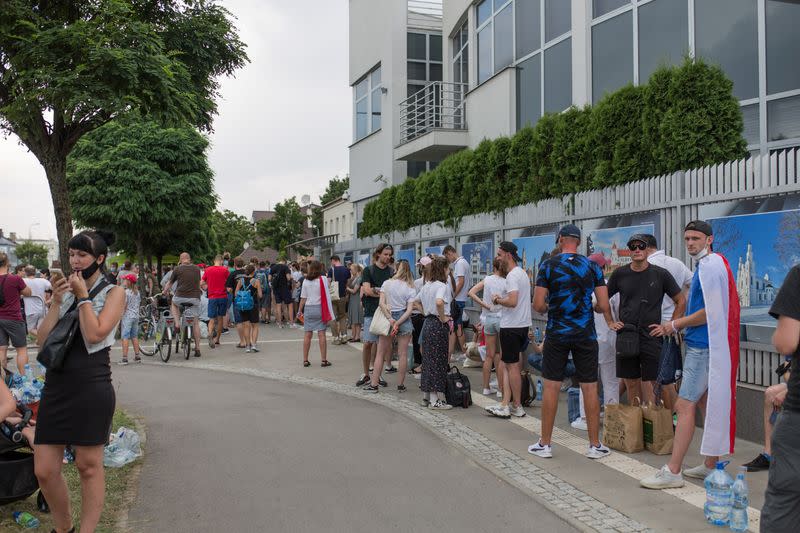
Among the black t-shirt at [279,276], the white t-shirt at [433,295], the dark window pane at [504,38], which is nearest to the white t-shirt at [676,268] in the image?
the white t-shirt at [433,295]

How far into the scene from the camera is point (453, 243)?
618 inches

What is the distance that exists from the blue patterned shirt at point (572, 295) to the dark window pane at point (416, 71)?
19541 millimetres

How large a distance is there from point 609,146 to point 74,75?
23.3 ft

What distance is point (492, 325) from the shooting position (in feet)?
30.3

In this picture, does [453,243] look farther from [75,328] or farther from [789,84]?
[75,328]

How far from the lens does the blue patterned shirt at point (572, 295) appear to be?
252 inches

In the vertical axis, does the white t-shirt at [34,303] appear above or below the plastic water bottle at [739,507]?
above

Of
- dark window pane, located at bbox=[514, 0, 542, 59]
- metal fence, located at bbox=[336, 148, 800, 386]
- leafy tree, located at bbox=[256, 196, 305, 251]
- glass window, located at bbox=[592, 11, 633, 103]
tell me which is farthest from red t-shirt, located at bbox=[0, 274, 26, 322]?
leafy tree, located at bbox=[256, 196, 305, 251]

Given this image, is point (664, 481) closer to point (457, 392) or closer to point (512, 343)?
point (512, 343)

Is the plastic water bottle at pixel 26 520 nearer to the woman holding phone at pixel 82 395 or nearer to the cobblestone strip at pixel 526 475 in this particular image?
the woman holding phone at pixel 82 395

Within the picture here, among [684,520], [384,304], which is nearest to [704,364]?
[684,520]

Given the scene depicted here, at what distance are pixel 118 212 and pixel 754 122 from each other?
2824cm

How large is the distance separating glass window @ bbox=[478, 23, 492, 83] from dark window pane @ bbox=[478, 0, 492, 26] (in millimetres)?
295

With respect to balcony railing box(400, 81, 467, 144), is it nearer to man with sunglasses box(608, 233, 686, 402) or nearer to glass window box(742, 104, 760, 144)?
glass window box(742, 104, 760, 144)
